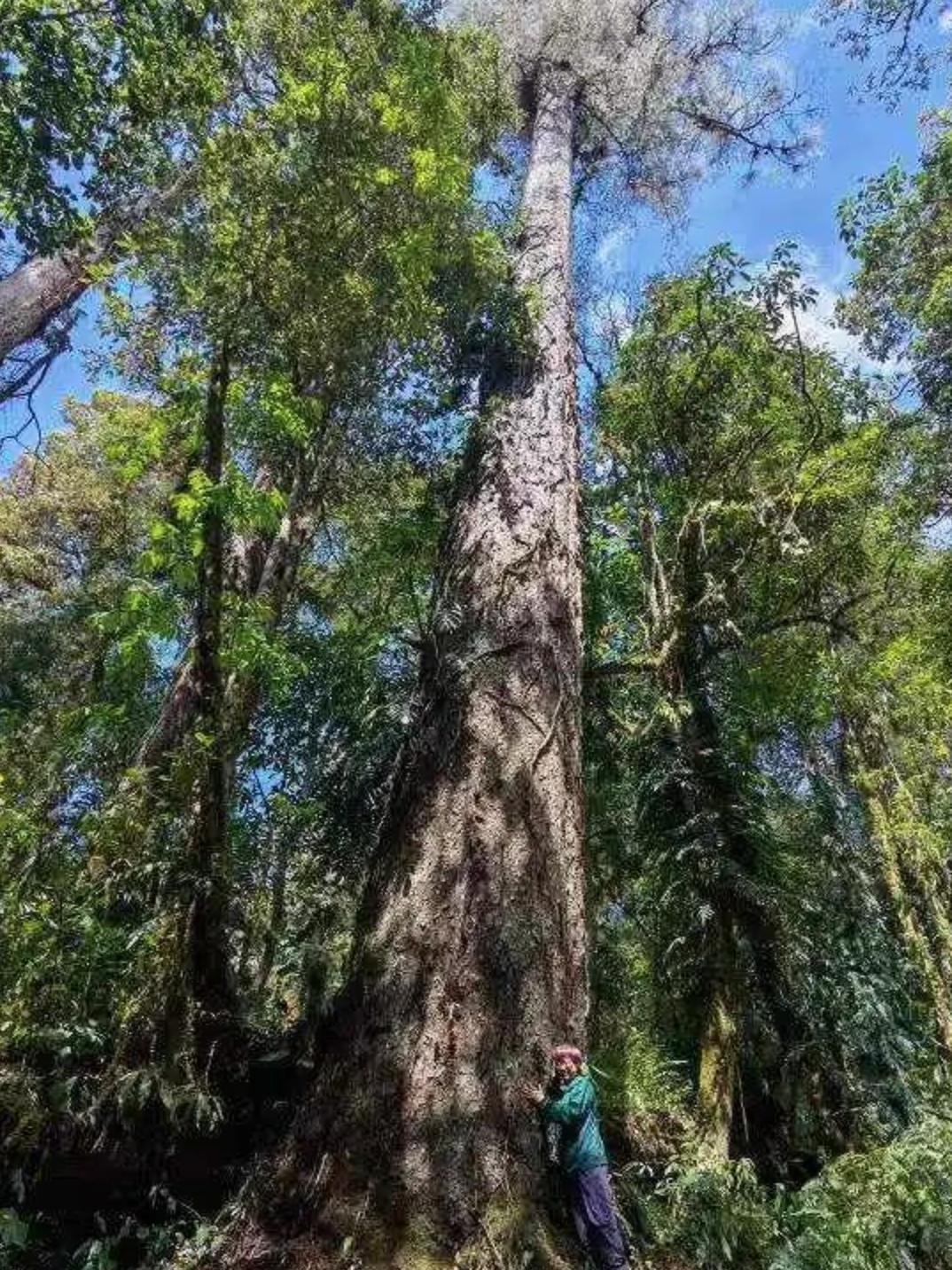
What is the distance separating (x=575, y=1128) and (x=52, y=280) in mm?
9447

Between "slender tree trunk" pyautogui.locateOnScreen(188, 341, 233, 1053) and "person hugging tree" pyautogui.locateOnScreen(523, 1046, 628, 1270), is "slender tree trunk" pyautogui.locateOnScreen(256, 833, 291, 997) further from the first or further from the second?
"person hugging tree" pyautogui.locateOnScreen(523, 1046, 628, 1270)

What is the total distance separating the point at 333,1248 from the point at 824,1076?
210 inches

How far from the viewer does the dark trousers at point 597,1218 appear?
11.6ft

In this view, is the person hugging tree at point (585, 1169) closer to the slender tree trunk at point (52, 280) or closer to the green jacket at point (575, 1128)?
the green jacket at point (575, 1128)

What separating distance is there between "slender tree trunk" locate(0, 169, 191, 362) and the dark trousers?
8025 millimetres

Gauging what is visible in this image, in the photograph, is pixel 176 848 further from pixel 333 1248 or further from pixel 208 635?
pixel 333 1248

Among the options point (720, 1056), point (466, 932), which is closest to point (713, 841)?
point (720, 1056)

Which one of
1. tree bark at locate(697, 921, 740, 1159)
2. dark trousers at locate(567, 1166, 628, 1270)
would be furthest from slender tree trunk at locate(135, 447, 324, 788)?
tree bark at locate(697, 921, 740, 1159)

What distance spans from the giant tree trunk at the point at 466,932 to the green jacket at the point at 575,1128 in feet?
0.34

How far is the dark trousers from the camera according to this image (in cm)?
355

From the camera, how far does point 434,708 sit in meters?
5.07

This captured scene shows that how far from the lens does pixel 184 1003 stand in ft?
14.7

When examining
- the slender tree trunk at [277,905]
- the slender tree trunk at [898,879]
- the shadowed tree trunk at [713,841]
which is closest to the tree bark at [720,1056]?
the shadowed tree trunk at [713,841]

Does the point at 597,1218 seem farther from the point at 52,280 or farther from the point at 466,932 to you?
the point at 52,280
